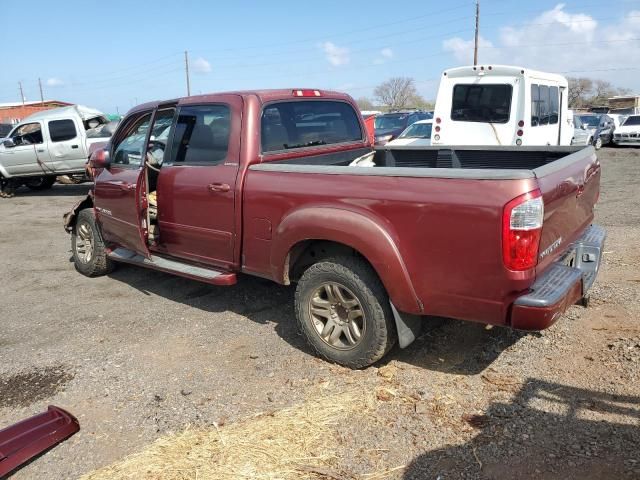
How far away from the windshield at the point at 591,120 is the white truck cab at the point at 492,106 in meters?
11.9

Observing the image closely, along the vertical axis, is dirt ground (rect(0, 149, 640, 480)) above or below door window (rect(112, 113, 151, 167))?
below

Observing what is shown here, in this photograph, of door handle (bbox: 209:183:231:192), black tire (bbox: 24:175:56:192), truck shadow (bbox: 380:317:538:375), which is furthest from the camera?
black tire (bbox: 24:175:56:192)

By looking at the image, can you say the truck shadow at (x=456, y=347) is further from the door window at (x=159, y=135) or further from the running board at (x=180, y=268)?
the door window at (x=159, y=135)

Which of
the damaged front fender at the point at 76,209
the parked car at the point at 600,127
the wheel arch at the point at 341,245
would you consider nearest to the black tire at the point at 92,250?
the damaged front fender at the point at 76,209

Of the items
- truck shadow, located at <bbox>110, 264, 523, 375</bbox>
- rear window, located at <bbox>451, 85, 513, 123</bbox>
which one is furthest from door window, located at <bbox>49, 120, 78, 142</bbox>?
rear window, located at <bbox>451, 85, 513, 123</bbox>

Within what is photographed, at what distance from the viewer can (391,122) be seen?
63.9ft

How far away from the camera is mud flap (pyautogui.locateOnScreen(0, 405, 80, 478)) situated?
2.88 meters

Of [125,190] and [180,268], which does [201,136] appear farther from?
[180,268]

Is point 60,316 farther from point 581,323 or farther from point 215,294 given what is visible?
point 581,323

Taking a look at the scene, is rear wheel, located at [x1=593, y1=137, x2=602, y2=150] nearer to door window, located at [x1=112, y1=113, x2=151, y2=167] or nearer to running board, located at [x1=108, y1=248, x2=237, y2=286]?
door window, located at [x1=112, y1=113, x2=151, y2=167]

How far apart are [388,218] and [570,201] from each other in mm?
1181

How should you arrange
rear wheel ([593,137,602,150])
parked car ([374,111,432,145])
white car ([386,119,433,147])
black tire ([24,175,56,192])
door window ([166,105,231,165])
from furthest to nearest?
rear wheel ([593,137,602,150]) < parked car ([374,111,432,145]) < black tire ([24,175,56,192]) < white car ([386,119,433,147]) < door window ([166,105,231,165])

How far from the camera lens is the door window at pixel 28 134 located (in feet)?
43.6

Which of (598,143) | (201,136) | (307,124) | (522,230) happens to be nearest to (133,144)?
(201,136)
